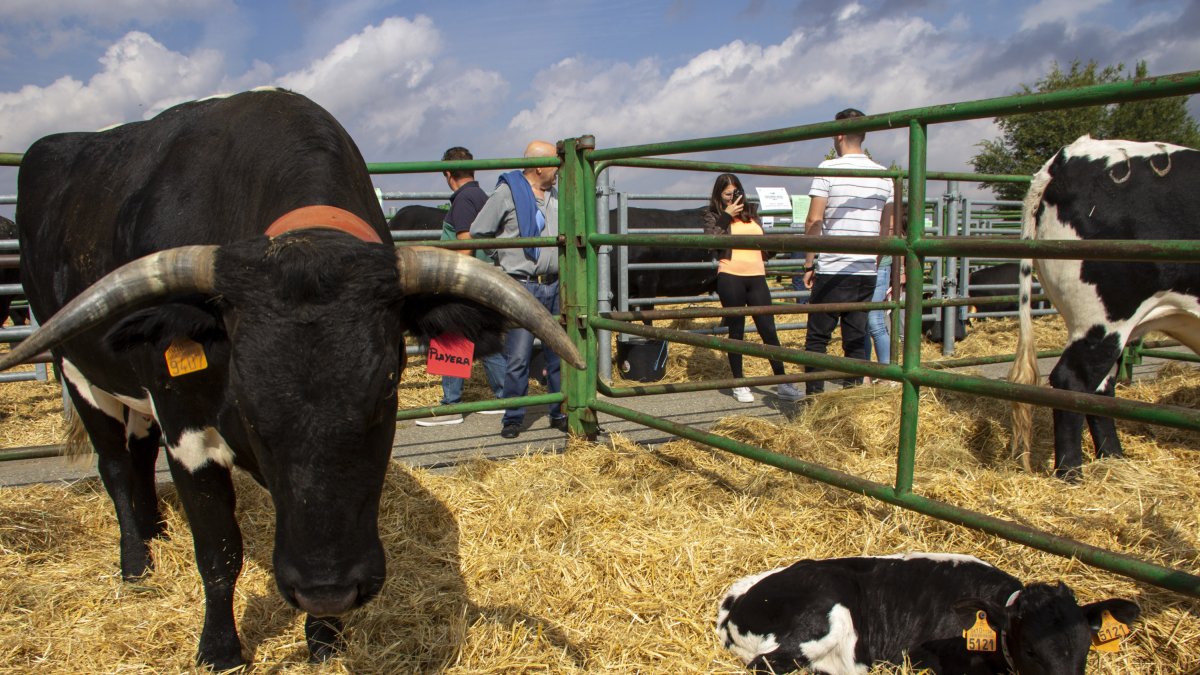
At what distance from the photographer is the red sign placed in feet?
7.52

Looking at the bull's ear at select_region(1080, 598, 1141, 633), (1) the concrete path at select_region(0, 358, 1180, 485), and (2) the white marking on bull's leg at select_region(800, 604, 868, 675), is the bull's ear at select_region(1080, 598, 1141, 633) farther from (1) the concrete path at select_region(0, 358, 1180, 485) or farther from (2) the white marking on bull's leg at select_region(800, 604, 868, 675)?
(1) the concrete path at select_region(0, 358, 1180, 485)

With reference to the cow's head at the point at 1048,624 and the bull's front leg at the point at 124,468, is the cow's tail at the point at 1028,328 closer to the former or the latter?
the cow's head at the point at 1048,624

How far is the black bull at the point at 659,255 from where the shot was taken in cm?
980

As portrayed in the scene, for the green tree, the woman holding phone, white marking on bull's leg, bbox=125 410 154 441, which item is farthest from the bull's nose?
the green tree

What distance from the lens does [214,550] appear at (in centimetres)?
265

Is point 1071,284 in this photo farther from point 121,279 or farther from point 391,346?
point 121,279

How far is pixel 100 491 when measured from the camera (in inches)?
163

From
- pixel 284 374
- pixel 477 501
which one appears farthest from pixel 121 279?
pixel 477 501

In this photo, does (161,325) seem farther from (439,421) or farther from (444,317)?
(439,421)

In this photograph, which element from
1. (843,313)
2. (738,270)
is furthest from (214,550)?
(738,270)

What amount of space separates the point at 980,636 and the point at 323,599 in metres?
1.75

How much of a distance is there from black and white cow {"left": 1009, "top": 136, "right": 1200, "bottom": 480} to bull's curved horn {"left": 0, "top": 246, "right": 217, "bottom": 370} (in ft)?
11.9

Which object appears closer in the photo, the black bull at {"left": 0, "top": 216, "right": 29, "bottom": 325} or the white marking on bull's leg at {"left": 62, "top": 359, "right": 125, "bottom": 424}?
the white marking on bull's leg at {"left": 62, "top": 359, "right": 125, "bottom": 424}

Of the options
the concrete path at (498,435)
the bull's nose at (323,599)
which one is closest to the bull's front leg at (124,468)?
the concrete path at (498,435)
